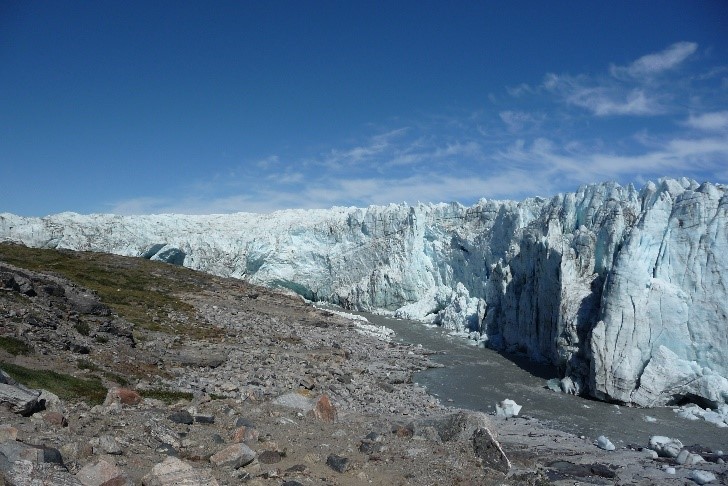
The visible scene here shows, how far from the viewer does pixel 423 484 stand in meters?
7.36

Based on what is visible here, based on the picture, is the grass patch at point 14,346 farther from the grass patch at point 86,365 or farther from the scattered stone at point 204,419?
the scattered stone at point 204,419

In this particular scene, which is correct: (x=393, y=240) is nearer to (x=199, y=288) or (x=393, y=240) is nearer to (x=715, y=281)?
(x=199, y=288)

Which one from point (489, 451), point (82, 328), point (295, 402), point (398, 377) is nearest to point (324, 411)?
point (295, 402)

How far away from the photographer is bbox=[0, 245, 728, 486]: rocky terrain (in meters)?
6.64

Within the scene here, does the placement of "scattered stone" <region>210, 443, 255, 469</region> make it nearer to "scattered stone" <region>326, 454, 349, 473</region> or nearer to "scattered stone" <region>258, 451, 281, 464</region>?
"scattered stone" <region>258, 451, 281, 464</region>

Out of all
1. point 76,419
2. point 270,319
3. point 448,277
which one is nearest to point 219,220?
point 448,277

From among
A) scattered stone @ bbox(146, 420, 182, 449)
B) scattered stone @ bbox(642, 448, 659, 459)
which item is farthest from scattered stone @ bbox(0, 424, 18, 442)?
scattered stone @ bbox(642, 448, 659, 459)

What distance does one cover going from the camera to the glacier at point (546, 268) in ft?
61.9

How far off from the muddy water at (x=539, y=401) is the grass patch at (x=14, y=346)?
12.7 meters

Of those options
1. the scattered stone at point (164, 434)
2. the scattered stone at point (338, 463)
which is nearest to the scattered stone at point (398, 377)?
the scattered stone at point (338, 463)

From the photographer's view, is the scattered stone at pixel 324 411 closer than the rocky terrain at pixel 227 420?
No

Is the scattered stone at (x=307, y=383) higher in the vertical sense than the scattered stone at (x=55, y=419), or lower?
lower

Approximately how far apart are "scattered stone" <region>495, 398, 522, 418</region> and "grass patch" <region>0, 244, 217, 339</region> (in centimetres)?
1251

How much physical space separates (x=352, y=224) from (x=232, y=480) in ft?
164
